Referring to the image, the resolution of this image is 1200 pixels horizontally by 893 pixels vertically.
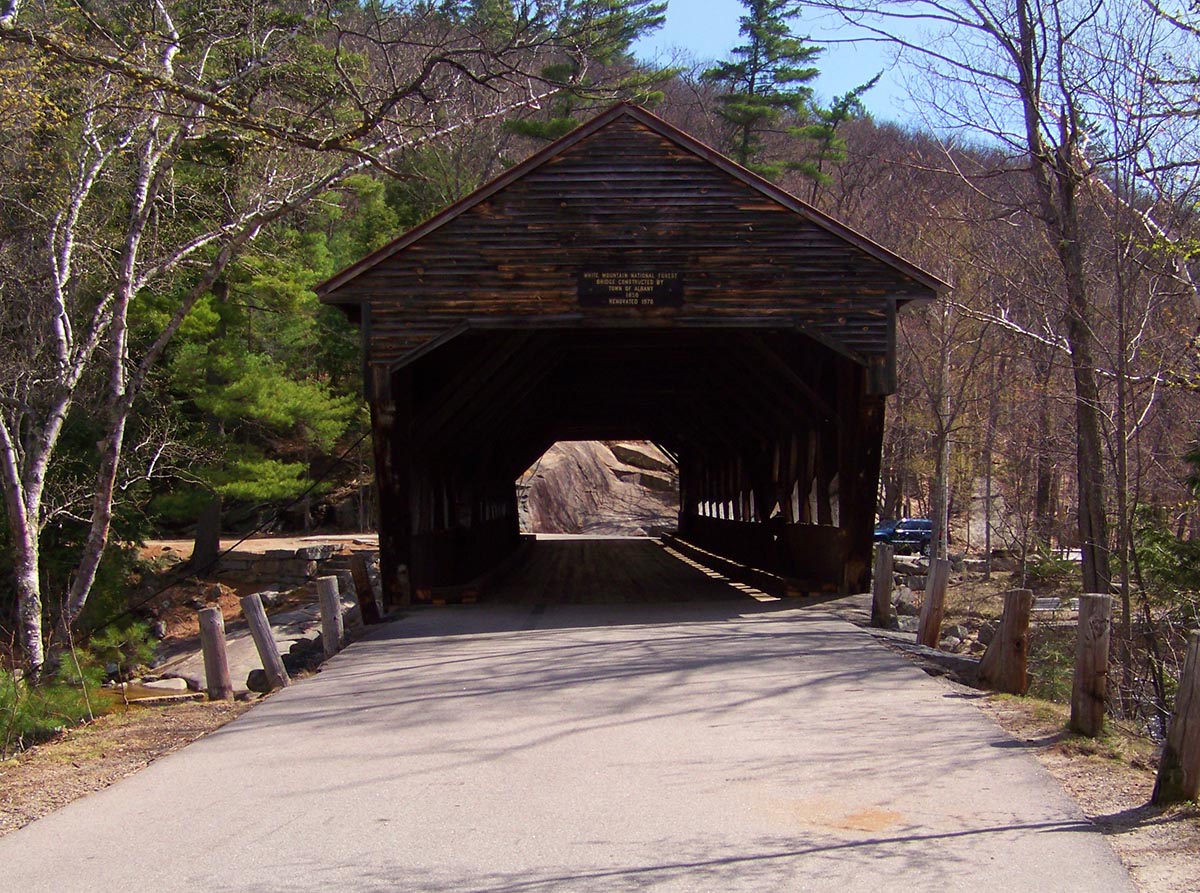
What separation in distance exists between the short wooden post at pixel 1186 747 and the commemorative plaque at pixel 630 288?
817 cm

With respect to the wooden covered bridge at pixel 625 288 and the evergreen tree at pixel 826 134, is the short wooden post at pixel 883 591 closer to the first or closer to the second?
the wooden covered bridge at pixel 625 288

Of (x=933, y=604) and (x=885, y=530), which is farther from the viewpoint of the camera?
(x=885, y=530)

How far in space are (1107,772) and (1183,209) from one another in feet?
26.1

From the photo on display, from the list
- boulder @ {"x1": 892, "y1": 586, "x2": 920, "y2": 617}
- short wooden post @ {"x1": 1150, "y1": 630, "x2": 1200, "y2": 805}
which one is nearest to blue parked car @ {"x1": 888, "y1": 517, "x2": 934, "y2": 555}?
boulder @ {"x1": 892, "y1": 586, "x2": 920, "y2": 617}

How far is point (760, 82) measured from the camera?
35875 millimetres

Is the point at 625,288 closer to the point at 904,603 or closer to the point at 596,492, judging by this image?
the point at 904,603

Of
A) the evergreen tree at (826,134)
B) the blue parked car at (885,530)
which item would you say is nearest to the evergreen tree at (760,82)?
the evergreen tree at (826,134)

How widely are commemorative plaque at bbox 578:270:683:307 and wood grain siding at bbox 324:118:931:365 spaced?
0.07 m

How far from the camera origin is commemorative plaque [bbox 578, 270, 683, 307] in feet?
41.5

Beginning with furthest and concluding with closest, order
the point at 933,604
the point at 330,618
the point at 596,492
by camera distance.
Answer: the point at 596,492 < the point at 330,618 < the point at 933,604

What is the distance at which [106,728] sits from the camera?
8.63m

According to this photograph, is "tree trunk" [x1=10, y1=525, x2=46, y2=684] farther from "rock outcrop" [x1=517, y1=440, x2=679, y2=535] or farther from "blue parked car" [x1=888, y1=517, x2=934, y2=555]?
"rock outcrop" [x1=517, y1=440, x2=679, y2=535]

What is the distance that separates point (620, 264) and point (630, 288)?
280 millimetres

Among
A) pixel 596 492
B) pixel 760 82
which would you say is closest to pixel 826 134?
pixel 760 82
